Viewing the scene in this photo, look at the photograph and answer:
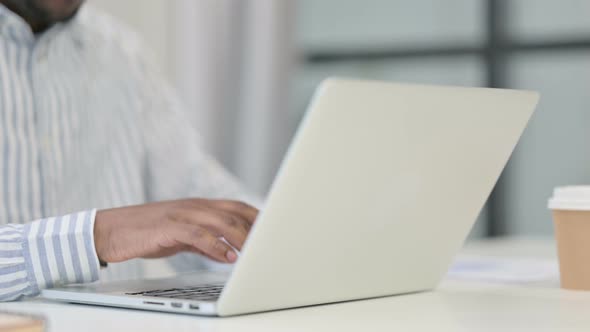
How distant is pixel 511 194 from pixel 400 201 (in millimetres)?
2605

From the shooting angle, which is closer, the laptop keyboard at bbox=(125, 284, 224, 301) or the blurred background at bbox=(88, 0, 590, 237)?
the laptop keyboard at bbox=(125, 284, 224, 301)

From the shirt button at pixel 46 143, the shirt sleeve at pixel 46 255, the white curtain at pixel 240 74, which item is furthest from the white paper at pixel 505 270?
the white curtain at pixel 240 74

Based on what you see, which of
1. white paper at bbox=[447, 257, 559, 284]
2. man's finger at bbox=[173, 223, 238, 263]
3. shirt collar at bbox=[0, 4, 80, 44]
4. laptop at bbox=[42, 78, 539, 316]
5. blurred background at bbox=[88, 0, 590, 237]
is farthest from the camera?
blurred background at bbox=[88, 0, 590, 237]

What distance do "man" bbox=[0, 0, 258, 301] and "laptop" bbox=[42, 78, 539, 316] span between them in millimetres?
45

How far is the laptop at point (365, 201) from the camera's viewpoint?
2.46ft

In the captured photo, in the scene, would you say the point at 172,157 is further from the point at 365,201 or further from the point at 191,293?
the point at 365,201

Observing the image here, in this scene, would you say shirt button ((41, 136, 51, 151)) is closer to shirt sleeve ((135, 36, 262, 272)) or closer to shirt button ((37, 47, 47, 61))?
shirt button ((37, 47, 47, 61))

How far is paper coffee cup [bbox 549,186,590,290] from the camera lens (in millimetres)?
1014

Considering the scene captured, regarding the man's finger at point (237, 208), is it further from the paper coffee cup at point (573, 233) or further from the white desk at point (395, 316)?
the paper coffee cup at point (573, 233)

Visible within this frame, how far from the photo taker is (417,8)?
354 cm

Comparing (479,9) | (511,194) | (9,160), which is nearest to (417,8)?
(479,9)

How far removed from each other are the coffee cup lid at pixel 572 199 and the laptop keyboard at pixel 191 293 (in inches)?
14.8

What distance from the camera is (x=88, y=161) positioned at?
1.70 m

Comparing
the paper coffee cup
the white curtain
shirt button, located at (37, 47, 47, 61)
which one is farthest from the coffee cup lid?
the white curtain
